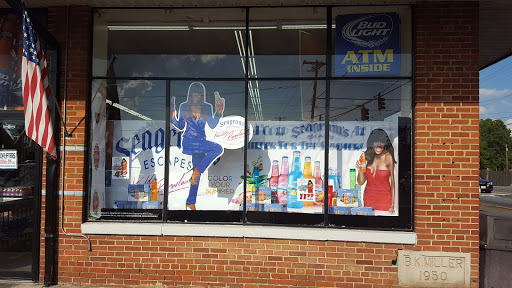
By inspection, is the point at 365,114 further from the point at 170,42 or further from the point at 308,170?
the point at 170,42

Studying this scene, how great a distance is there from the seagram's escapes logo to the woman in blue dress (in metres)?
2.17

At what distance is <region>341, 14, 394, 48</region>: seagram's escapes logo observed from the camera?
5281mm

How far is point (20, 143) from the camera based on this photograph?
5.38 metres

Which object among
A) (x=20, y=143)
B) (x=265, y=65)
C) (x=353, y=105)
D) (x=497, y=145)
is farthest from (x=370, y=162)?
(x=497, y=145)

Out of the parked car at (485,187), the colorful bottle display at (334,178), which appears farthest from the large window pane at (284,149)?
the parked car at (485,187)

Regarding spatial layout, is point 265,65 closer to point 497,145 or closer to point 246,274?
point 246,274

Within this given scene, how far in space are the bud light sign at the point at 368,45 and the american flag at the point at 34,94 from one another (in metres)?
4.09

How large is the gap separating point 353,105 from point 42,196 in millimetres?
4746

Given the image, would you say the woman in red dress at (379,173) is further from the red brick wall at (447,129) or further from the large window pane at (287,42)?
the large window pane at (287,42)

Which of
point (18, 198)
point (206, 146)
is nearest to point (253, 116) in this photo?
point (206, 146)

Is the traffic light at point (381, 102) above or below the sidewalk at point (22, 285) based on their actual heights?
above

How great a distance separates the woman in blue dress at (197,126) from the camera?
5.50 metres

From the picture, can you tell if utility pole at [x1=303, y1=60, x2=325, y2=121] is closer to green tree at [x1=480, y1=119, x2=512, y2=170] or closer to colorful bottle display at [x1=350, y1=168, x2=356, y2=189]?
colorful bottle display at [x1=350, y1=168, x2=356, y2=189]

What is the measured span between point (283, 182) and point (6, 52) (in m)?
4.64
